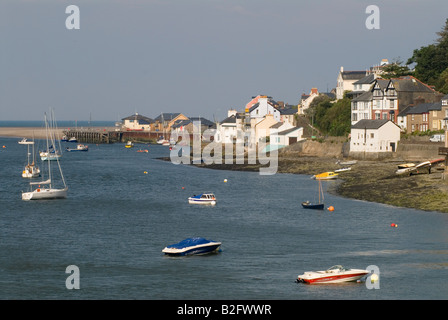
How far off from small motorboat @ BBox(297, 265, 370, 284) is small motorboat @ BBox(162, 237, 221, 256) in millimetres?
8975

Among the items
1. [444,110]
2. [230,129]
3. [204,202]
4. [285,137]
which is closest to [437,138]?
[444,110]

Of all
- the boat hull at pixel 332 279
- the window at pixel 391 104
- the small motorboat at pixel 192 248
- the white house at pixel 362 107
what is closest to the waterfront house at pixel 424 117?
the window at pixel 391 104

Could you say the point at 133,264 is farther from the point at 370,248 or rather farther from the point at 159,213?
the point at 159,213

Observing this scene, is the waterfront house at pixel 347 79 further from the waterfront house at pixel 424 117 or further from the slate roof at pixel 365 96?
the waterfront house at pixel 424 117

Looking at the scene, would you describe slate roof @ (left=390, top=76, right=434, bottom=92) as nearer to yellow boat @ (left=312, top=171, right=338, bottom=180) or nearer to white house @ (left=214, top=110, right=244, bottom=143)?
yellow boat @ (left=312, top=171, right=338, bottom=180)

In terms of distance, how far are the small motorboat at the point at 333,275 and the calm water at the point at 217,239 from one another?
16.0 inches

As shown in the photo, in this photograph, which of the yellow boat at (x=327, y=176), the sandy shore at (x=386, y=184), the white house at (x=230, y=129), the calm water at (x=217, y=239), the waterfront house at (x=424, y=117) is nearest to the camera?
the calm water at (x=217, y=239)

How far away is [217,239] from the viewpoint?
52.2 meters

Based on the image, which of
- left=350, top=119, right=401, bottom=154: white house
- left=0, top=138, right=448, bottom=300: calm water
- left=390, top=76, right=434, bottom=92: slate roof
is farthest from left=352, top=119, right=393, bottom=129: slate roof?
left=0, top=138, right=448, bottom=300: calm water

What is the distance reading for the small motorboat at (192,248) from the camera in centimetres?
4625

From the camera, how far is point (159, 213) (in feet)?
220

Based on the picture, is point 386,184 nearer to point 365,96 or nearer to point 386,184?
point 386,184

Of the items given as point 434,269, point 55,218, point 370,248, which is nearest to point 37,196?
point 55,218

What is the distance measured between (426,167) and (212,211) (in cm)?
2710
